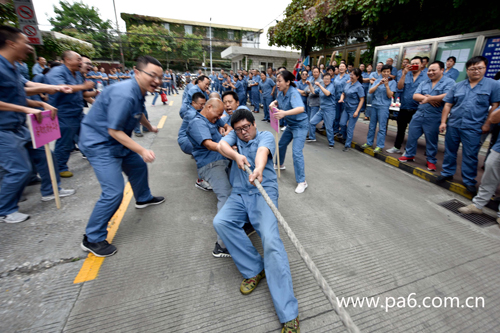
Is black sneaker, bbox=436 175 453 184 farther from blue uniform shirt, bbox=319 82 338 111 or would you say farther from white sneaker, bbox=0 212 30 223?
white sneaker, bbox=0 212 30 223

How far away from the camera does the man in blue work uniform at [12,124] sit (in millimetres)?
2574

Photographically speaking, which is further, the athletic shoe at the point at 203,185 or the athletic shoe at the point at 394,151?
the athletic shoe at the point at 394,151

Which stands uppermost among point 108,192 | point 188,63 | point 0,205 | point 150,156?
point 188,63

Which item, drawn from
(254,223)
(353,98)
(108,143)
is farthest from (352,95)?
(108,143)

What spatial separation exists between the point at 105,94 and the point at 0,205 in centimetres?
189

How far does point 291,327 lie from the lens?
160 centimetres

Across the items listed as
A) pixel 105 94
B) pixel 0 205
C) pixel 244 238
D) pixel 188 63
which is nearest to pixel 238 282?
pixel 244 238

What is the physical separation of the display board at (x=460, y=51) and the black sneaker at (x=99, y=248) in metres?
8.56

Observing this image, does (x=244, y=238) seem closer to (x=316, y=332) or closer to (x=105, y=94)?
(x=316, y=332)

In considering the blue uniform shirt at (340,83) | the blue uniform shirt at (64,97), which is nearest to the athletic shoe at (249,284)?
the blue uniform shirt at (64,97)

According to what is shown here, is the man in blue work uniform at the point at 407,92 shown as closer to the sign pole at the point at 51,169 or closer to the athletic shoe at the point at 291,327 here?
the athletic shoe at the point at 291,327

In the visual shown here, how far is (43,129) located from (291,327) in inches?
136

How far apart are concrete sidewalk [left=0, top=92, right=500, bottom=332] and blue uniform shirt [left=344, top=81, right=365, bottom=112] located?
274 cm

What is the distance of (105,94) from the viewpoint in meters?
2.26
